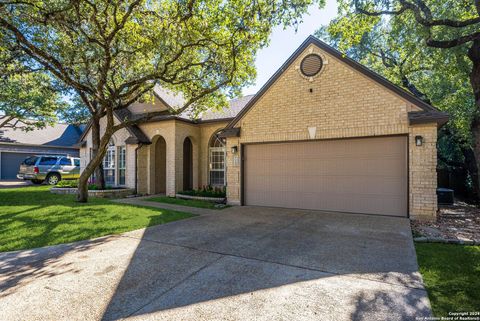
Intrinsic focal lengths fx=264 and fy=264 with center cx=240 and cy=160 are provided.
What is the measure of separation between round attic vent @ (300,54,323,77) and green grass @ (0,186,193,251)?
6.62 m

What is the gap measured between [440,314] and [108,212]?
9.02 metres

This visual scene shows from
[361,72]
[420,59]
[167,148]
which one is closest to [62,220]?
[167,148]

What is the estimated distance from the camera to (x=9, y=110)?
52.0 ft

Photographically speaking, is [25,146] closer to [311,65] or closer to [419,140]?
[311,65]

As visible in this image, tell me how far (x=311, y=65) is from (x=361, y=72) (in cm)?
177

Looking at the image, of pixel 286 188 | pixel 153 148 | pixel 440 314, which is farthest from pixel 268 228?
pixel 153 148

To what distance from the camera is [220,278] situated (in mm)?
3914

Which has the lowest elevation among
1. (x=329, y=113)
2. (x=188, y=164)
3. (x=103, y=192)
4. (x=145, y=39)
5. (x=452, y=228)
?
(x=452, y=228)

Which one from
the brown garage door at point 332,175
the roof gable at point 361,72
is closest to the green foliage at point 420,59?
the roof gable at point 361,72

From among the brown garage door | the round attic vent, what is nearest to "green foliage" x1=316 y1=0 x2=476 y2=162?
the round attic vent

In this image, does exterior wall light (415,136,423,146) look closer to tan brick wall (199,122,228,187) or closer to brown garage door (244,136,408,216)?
brown garage door (244,136,408,216)

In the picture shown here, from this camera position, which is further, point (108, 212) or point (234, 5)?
point (108, 212)

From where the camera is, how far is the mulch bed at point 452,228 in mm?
6008

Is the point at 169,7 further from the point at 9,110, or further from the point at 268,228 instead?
the point at 9,110
